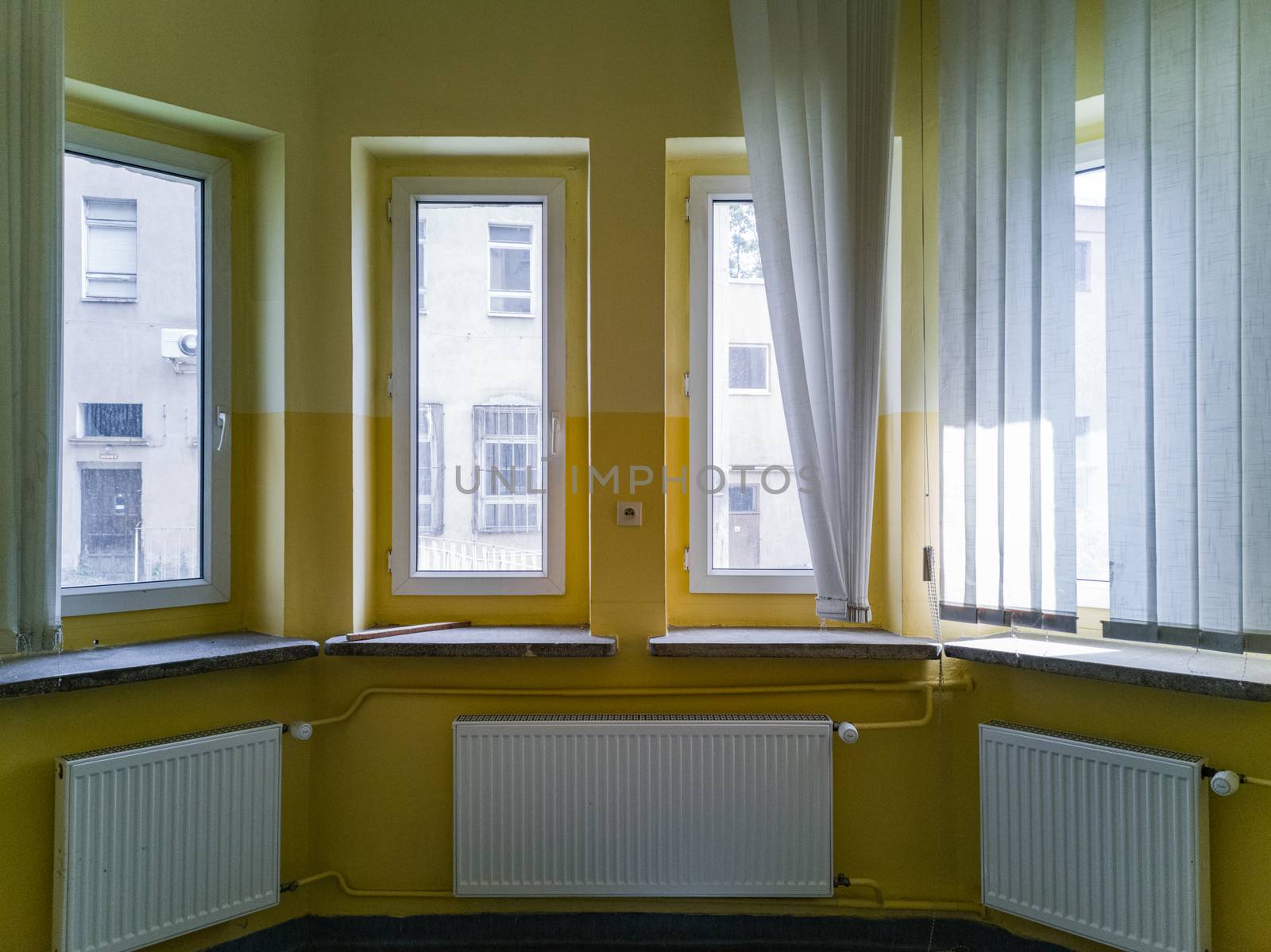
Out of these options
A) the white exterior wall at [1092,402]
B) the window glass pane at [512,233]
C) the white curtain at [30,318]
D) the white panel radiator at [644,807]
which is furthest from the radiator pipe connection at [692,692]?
the window glass pane at [512,233]

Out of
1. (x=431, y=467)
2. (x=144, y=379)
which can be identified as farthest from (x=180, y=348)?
(x=431, y=467)

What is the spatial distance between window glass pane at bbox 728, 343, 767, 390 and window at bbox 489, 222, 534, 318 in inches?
26.7

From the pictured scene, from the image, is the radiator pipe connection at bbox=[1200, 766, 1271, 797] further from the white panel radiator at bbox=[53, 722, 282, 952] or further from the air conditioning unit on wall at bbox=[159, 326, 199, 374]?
the air conditioning unit on wall at bbox=[159, 326, 199, 374]

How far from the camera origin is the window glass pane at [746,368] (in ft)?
8.76

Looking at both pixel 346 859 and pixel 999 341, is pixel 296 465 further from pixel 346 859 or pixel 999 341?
pixel 999 341

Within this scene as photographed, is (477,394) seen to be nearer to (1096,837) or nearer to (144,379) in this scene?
(144,379)

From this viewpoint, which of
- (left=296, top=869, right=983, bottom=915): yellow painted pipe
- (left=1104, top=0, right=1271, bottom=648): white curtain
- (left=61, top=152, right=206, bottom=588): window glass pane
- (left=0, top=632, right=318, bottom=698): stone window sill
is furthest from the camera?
(left=296, top=869, right=983, bottom=915): yellow painted pipe

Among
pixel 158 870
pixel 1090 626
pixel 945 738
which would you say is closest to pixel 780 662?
pixel 945 738

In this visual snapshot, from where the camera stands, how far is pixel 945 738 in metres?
2.44

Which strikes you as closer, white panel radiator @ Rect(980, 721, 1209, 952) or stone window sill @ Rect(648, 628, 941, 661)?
white panel radiator @ Rect(980, 721, 1209, 952)

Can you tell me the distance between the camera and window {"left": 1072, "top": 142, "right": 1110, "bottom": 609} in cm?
215

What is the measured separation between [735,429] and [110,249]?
6.25 feet

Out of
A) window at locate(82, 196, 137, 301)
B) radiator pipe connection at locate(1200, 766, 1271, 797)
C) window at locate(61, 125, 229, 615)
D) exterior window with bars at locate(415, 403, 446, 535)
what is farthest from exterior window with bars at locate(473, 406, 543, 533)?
radiator pipe connection at locate(1200, 766, 1271, 797)
